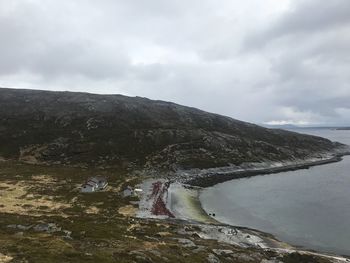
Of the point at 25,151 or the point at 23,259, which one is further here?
the point at 25,151

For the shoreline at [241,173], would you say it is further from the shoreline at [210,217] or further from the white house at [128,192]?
the white house at [128,192]

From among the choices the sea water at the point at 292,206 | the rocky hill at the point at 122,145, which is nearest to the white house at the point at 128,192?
the sea water at the point at 292,206

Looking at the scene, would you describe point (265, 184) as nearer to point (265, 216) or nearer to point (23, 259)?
point (265, 216)

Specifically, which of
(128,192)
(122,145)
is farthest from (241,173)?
(128,192)

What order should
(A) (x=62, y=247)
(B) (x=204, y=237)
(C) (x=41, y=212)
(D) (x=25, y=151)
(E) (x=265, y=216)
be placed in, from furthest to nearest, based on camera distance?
(D) (x=25, y=151), (E) (x=265, y=216), (C) (x=41, y=212), (B) (x=204, y=237), (A) (x=62, y=247)

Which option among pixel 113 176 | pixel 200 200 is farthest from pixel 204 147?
pixel 200 200

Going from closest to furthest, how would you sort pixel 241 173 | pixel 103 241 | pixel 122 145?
pixel 103 241 < pixel 241 173 < pixel 122 145

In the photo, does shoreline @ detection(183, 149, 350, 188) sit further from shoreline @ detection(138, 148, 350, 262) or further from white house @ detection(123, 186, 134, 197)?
white house @ detection(123, 186, 134, 197)

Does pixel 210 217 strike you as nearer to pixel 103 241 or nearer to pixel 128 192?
pixel 128 192
